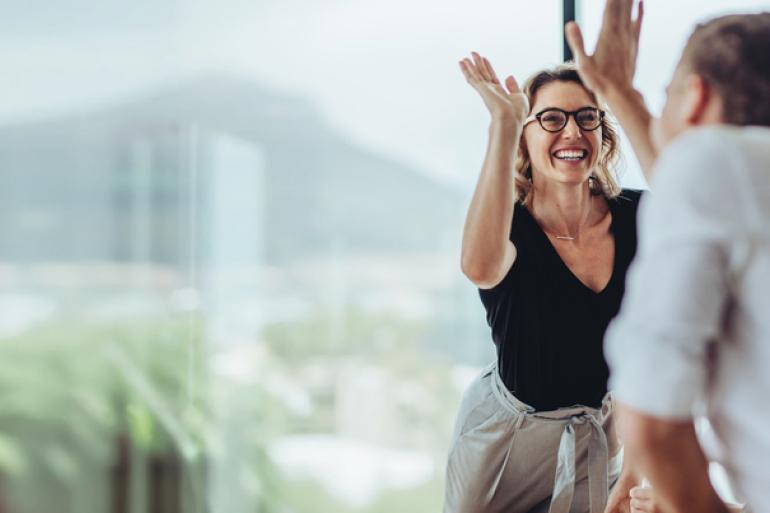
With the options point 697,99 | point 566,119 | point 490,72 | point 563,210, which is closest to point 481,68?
point 490,72

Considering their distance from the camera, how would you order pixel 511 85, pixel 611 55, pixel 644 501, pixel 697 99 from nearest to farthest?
pixel 697 99 → pixel 611 55 → pixel 644 501 → pixel 511 85

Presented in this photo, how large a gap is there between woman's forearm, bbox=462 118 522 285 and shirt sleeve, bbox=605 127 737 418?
0.64 metres

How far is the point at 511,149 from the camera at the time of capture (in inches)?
55.2

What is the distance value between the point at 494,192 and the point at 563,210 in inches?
10.6

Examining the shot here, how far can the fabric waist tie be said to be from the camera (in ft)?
5.13

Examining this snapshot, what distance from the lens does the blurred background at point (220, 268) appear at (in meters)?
2.95

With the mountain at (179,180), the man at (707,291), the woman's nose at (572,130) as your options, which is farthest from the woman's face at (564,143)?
the mountain at (179,180)

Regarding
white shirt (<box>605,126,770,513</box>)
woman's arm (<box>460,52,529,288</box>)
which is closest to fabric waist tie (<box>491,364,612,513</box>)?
woman's arm (<box>460,52,529,288</box>)

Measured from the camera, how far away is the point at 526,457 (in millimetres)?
1603

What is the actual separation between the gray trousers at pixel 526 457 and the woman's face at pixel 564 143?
0.41m

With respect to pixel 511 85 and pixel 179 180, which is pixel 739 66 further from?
pixel 179 180

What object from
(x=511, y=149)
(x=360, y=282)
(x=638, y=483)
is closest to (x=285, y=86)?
(x=360, y=282)

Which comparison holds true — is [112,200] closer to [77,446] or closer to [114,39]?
[114,39]

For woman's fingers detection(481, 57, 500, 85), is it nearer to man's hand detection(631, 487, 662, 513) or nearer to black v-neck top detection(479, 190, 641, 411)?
black v-neck top detection(479, 190, 641, 411)
